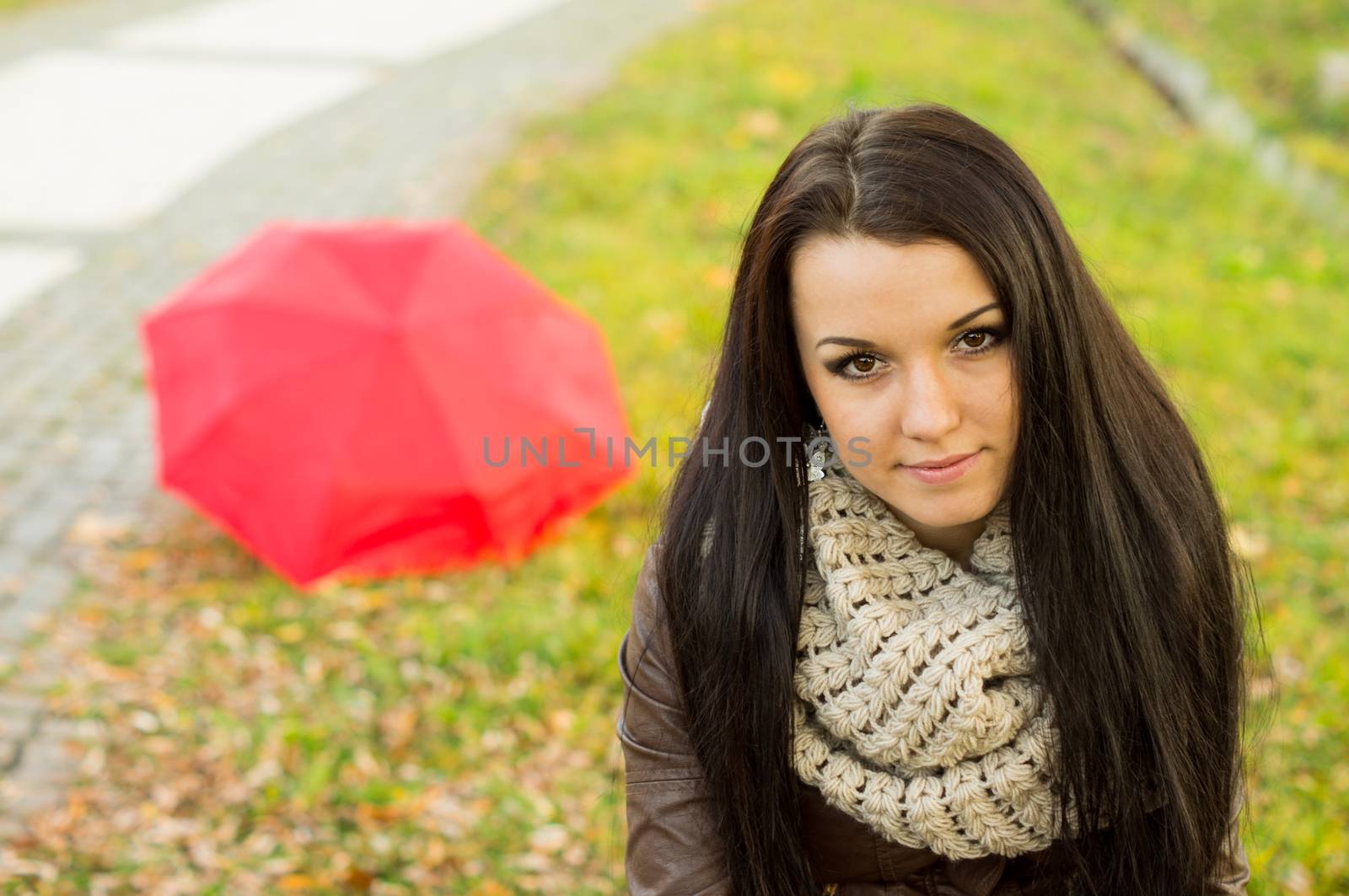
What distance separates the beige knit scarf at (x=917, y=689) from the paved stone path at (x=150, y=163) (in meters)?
2.23

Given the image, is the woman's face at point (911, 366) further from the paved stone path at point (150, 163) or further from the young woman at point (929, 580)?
the paved stone path at point (150, 163)

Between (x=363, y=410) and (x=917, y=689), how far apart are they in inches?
102

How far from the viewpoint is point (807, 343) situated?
1.88 metres

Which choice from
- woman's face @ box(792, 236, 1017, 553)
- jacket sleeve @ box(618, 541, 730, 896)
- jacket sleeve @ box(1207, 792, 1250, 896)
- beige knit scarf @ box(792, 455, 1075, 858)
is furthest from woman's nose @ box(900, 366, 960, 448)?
jacket sleeve @ box(1207, 792, 1250, 896)

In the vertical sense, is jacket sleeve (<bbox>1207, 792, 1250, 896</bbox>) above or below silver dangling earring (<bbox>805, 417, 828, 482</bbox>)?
below

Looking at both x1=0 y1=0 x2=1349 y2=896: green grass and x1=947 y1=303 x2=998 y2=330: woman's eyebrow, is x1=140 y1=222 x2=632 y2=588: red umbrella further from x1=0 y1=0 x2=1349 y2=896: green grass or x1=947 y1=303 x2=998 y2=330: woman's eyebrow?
x1=947 y1=303 x2=998 y2=330: woman's eyebrow

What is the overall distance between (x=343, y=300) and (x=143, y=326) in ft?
2.13

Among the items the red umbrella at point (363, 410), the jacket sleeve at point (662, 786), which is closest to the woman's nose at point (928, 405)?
the jacket sleeve at point (662, 786)

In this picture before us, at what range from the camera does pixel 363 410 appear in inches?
161

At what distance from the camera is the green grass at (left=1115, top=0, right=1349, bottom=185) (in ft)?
32.8

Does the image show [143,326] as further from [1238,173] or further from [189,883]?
[1238,173]

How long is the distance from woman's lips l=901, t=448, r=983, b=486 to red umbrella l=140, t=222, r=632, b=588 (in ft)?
7.96

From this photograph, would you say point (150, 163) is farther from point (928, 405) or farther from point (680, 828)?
point (928, 405)

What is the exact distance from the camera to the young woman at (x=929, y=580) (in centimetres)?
179
